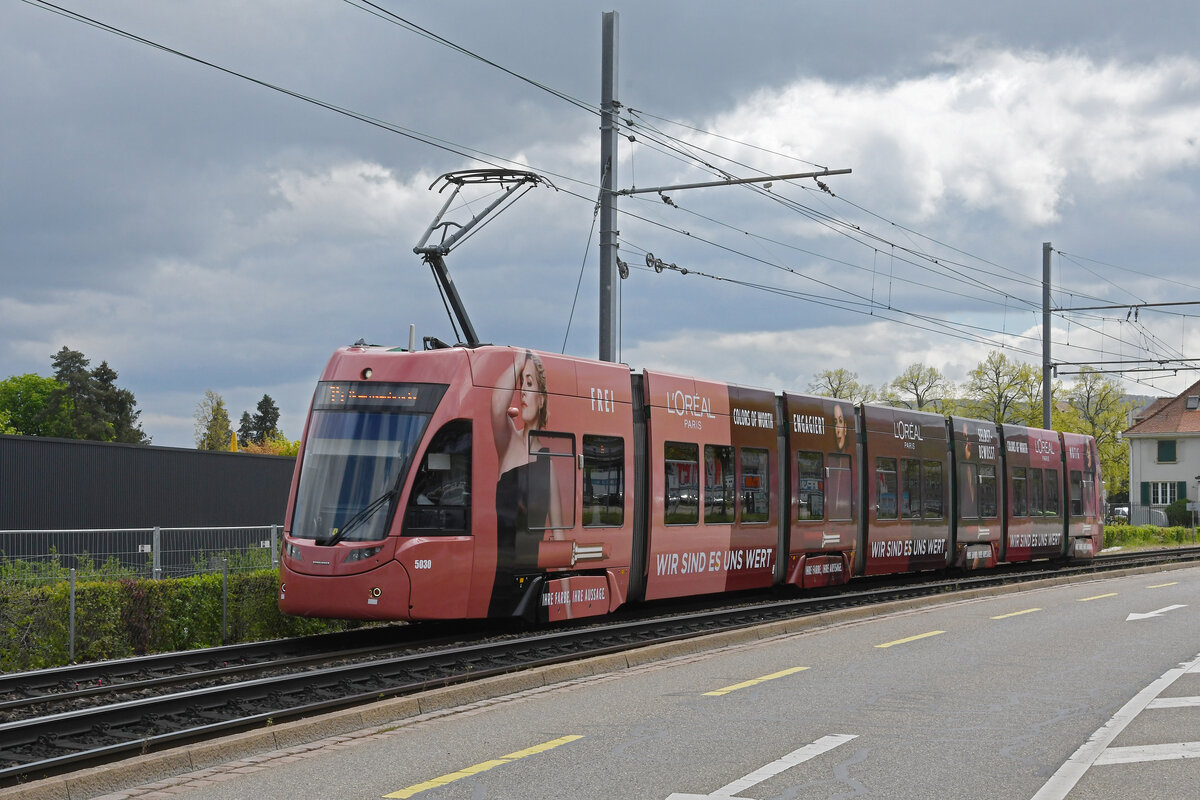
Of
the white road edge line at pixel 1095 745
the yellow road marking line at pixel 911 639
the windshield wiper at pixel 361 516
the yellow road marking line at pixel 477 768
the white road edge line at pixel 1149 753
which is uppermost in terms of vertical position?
the windshield wiper at pixel 361 516

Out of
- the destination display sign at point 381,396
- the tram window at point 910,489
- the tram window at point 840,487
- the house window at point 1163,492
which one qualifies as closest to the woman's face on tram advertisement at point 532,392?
the destination display sign at point 381,396

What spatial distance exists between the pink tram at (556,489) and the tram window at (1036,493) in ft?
26.5

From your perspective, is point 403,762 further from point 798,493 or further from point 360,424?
point 798,493

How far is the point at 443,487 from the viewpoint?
13.6m

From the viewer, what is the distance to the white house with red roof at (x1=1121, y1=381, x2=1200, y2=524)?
255ft

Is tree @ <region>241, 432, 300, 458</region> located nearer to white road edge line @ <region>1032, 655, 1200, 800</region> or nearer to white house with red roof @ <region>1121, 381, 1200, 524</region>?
white house with red roof @ <region>1121, 381, 1200, 524</region>

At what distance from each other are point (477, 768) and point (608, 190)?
43.1 feet

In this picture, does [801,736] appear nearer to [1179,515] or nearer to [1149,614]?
[1149,614]

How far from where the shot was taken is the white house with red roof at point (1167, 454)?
77625 mm

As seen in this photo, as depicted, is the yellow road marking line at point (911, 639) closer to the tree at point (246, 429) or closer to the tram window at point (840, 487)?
→ the tram window at point (840, 487)

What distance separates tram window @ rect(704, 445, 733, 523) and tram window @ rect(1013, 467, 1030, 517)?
1242cm

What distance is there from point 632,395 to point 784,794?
9818 mm

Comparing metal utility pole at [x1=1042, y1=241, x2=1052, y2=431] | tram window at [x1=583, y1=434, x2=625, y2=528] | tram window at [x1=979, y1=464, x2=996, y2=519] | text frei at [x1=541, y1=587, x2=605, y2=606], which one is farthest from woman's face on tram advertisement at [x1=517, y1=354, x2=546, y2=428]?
metal utility pole at [x1=1042, y1=241, x2=1052, y2=431]

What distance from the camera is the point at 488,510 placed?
13914 mm
